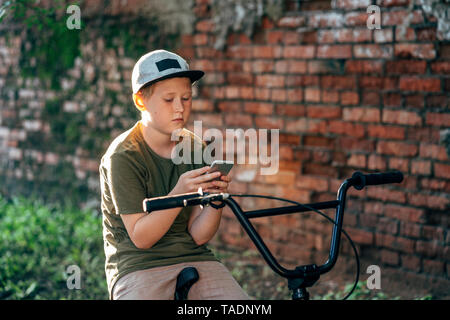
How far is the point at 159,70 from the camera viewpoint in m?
2.21

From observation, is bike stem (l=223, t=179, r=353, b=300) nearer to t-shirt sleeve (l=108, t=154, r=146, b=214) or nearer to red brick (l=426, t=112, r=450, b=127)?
t-shirt sleeve (l=108, t=154, r=146, b=214)

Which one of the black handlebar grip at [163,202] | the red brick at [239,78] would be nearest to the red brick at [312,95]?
the red brick at [239,78]

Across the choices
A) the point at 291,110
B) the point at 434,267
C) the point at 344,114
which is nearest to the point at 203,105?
the point at 291,110

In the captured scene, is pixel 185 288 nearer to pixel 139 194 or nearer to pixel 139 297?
pixel 139 297

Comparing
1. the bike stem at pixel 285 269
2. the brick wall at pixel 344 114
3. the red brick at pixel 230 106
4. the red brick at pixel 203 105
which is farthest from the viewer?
the red brick at pixel 203 105

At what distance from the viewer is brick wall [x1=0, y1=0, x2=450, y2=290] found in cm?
353

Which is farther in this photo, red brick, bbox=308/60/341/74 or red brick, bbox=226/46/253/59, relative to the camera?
red brick, bbox=226/46/253/59

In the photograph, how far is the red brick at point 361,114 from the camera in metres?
3.71

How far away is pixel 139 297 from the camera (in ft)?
7.18

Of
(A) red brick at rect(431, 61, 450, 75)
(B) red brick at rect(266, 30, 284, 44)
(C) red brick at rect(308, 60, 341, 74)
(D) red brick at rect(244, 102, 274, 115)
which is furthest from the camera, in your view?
(D) red brick at rect(244, 102, 274, 115)

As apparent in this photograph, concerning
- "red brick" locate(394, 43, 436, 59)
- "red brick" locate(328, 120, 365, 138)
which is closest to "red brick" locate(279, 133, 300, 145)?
"red brick" locate(328, 120, 365, 138)

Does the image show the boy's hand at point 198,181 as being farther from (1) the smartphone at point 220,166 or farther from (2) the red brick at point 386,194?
(2) the red brick at point 386,194

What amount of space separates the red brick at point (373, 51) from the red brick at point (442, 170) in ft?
2.30
